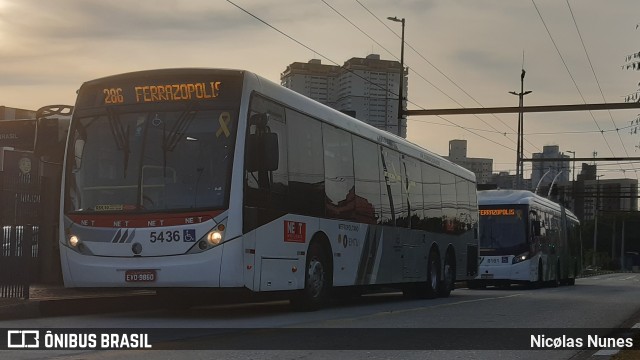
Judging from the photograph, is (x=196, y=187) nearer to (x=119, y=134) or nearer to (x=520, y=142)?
(x=119, y=134)

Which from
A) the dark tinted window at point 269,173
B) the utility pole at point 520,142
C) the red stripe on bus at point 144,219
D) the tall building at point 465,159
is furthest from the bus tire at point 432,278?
the tall building at point 465,159

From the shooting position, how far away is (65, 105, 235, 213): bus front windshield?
13.1 meters

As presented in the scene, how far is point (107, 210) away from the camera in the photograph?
43.8 feet

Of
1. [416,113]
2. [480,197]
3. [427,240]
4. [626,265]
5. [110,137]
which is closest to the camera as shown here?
[110,137]

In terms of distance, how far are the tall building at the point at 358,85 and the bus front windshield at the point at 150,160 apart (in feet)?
129

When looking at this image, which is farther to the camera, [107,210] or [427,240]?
[427,240]

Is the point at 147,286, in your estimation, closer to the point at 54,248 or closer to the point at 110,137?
the point at 110,137

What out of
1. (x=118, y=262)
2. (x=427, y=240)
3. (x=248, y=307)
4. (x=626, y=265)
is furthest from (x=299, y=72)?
(x=626, y=265)

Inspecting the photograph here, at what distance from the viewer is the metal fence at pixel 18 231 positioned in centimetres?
1441

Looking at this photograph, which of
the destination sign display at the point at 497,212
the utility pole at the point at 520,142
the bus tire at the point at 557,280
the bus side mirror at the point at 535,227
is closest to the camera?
the destination sign display at the point at 497,212

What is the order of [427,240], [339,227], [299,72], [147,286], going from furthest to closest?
[299,72]
[427,240]
[339,227]
[147,286]

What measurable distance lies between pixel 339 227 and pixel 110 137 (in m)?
4.61

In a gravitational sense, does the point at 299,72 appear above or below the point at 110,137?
above

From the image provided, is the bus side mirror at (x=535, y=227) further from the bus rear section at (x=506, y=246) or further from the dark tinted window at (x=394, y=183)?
the dark tinted window at (x=394, y=183)
